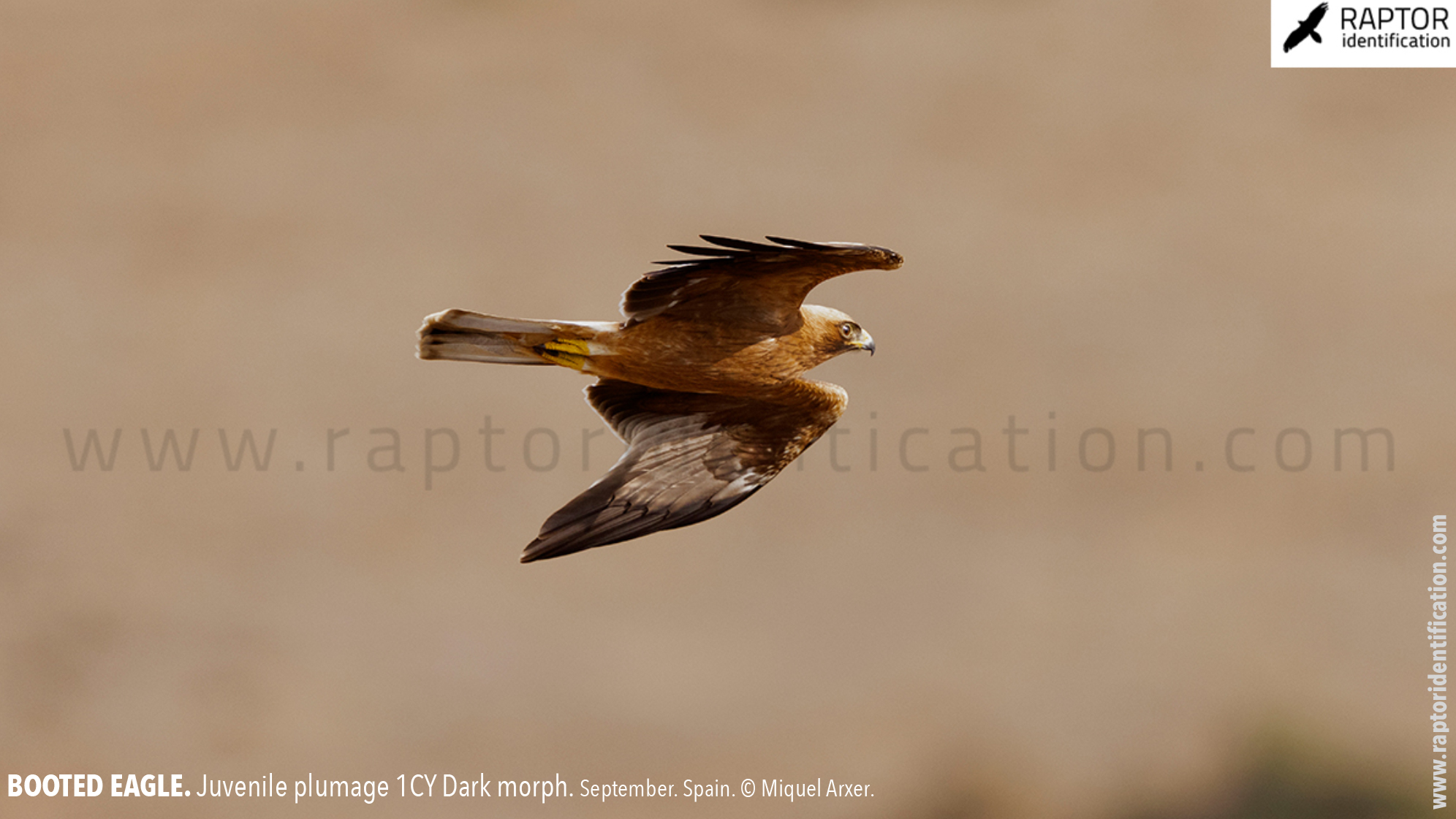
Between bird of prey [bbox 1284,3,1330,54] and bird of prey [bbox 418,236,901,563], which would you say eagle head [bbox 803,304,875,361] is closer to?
bird of prey [bbox 418,236,901,563]

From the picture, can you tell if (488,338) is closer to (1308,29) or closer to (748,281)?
(748,281)

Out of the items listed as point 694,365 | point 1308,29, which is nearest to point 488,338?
point 694,365

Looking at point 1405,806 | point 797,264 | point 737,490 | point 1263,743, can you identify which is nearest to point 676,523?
point 737,490

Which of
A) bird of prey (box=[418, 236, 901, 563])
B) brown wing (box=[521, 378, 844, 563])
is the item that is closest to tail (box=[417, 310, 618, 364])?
bird of prey (box=[418, 236, 901, 563])

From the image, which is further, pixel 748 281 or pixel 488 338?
pixel 488 338

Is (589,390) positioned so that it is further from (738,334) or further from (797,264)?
(797,264)

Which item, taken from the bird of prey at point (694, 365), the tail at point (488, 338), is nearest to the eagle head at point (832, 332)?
the bird of prey at point (694, 365)
